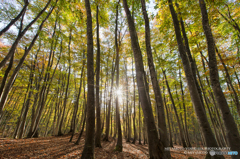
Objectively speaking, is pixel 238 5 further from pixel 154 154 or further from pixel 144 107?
pixel 154 154

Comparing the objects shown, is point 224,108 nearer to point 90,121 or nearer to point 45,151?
point 90,121

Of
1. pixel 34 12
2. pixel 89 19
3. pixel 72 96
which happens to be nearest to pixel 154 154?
pixel 89 19

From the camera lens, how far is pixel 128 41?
12.1m

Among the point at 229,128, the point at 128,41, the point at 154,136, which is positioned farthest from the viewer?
the point at 128,41

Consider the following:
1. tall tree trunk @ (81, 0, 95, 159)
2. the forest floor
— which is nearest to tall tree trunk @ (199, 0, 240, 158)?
tall tree trunk @ (81, 0, 95, 159)

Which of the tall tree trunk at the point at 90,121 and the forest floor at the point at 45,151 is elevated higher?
the tall tree trunk at the point at 90,121

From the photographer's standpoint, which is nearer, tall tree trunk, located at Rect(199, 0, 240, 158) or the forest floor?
tall tree trunk, located at Rect(199, 0, 240, 158)

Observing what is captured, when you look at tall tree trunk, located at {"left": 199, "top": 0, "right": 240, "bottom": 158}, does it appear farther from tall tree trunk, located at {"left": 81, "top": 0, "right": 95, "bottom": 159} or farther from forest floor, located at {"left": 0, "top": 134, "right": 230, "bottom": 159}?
forest floor, located at {"left": 0, "top": 134, "right": 230, "bottom": 159}

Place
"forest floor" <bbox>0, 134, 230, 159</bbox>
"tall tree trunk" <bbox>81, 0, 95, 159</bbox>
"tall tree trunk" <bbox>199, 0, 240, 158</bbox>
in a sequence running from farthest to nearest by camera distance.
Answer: "forest floor" <bbox>0, 134, 230, 159</bbox> < "tall tree trunk" <bbox>81, 0, 95, 159</bbox> < "tall tree trunk" <bbox>199, 0, 240, 158</bbox>

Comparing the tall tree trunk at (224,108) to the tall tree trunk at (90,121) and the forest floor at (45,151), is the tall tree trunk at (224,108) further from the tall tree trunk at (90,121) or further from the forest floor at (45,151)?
the forest floor at (45,151)

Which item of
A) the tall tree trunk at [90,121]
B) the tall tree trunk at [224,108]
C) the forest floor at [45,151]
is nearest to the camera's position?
the tall tree trunk at [224,108]

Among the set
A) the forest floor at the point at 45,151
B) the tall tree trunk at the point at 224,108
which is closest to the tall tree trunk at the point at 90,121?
the forest floor at the point at 45,151

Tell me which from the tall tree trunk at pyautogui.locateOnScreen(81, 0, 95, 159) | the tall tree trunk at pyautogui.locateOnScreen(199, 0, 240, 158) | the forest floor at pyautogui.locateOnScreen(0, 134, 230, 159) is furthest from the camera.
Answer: the forest floor at pyautogui.locateOnScreen(0, 134, 230, 159)

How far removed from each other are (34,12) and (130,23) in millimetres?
9136
